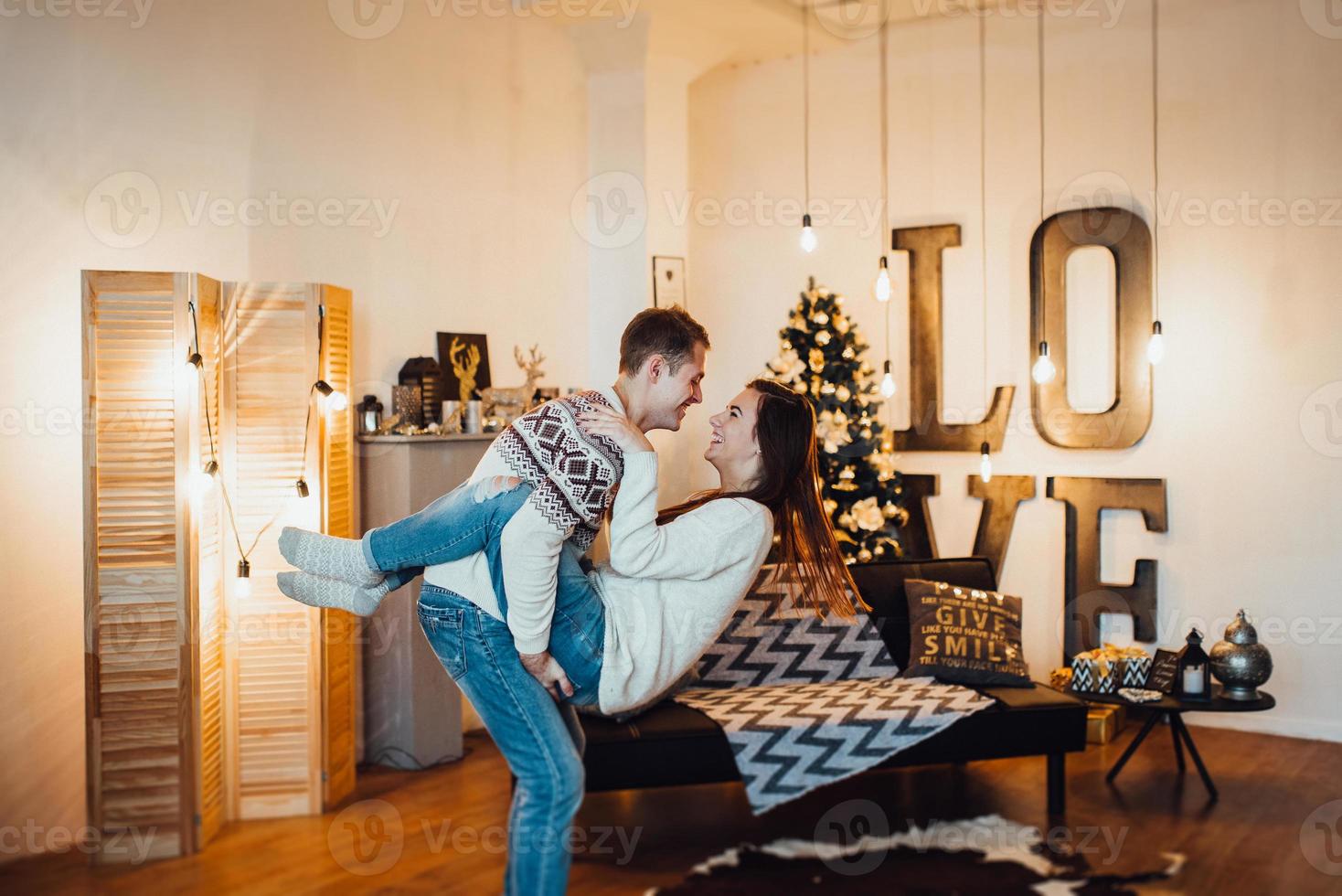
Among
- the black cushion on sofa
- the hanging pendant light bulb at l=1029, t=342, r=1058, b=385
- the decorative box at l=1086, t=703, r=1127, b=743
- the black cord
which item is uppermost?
the hanging pendant light bulb at l=1029, t=342, r=1058, b=385

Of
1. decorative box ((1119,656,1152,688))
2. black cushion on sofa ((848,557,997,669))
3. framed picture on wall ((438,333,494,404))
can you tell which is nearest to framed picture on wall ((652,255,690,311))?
framed picture on wall ((438,333,494,404))

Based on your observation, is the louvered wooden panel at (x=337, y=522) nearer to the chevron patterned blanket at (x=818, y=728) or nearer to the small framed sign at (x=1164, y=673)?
the chevron patterned blanket at (x=818, y=728)

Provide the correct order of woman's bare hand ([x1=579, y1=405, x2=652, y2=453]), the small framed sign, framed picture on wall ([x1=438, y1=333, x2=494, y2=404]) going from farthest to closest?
framed picture on wall ([x1=438, y1=333, x2=494, y2=404])
the small framed sign
woman's bare hand ([x1=579, y1=405, x2=652, y2=453])

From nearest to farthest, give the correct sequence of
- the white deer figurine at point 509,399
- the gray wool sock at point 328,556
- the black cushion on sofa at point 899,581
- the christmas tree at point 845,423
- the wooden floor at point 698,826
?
the gray wool sock at point 328,556, the wooden floor at point 698,826, the black cushion on sofa at point 899,581, the white deer figurine at point 509,399, the christmas tree at point 845,423

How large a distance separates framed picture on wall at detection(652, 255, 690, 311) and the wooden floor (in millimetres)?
2386

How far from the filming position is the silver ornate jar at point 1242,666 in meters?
4.16

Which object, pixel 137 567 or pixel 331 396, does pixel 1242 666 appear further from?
pixel 137 567

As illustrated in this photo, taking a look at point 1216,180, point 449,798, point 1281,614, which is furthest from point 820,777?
→ point 1216,180

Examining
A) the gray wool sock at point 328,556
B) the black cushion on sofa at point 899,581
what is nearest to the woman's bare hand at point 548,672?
the gray wool sock at point 328,556

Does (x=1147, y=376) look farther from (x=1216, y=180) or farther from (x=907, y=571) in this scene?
(x=907, y=571)

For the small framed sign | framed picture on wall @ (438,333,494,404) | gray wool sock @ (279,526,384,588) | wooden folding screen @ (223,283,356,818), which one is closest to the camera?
gray wool sock @ (279,526,384,588)

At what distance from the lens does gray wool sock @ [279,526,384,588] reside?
272 cm

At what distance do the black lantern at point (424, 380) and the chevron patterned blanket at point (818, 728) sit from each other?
172 centimetres

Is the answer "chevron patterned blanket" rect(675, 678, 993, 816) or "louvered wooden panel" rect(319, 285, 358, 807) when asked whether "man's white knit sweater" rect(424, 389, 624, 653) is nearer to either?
"chevron patterned blanket" rect(675, 678, 993, 816)
